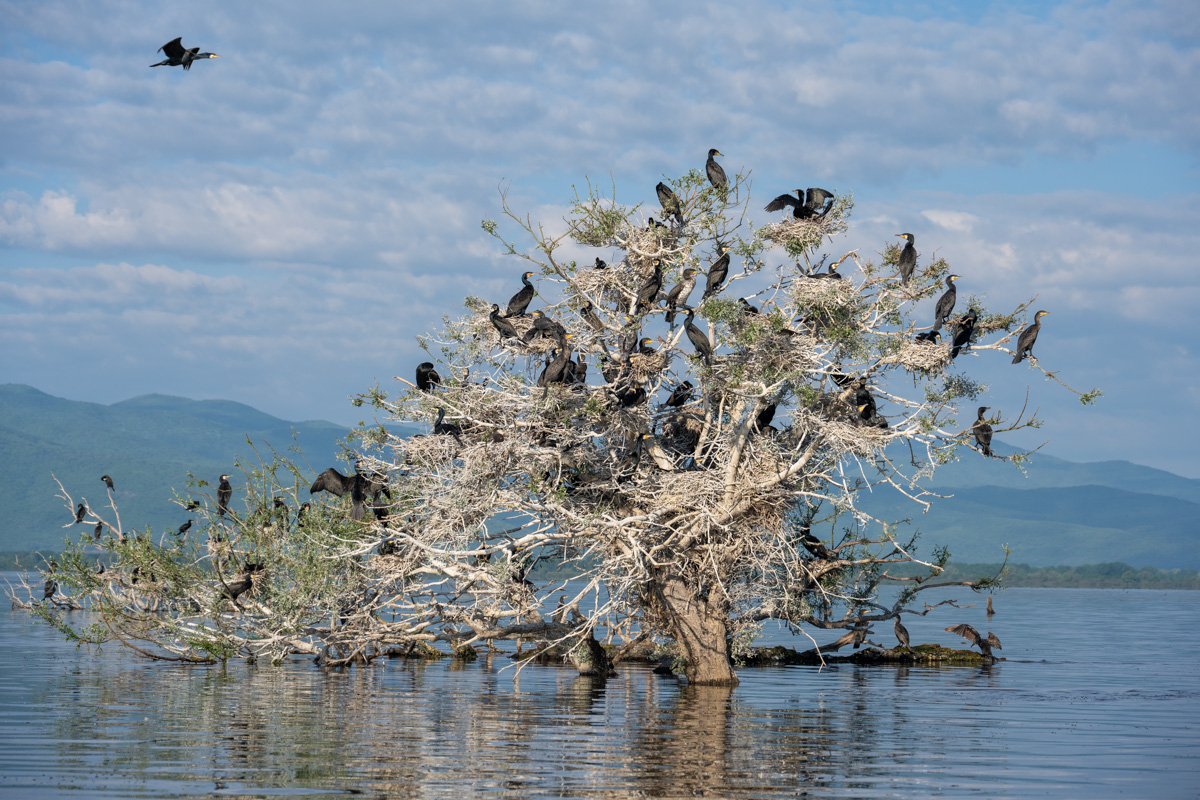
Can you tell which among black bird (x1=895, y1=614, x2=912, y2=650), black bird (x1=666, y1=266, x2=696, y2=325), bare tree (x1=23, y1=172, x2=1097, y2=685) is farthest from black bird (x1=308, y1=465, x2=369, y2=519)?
black bird (x1=895, y1=614, x2=912, y2=650)

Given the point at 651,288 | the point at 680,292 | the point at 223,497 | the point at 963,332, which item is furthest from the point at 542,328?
the point at 223,497

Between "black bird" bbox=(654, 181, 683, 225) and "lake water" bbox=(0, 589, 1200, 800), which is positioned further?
"black bird" bbox=(654, 181, 683, 225)

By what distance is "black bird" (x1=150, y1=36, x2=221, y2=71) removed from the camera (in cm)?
1504

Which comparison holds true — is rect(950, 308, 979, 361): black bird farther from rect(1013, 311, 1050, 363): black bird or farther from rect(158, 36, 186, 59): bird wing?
rect(158, 36, 186, 59): bird wing

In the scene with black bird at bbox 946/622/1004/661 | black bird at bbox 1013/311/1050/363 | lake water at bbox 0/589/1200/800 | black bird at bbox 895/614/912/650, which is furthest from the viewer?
black bird at bbox 946/622/1004/661

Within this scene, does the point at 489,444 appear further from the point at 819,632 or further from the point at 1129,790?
the point at 819,632

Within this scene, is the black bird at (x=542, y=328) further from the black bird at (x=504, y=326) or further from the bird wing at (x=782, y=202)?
the bird wing at (x=782, y=202)

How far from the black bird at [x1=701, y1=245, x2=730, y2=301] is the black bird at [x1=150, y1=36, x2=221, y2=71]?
758 cm

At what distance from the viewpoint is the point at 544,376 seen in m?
17.1

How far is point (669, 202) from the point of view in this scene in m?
18.0

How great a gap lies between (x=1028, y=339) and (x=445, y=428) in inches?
346

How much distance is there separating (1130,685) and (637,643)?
9.24m

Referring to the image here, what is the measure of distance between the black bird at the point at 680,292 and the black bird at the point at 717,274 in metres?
0.24

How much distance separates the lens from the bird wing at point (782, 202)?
60.8ft
